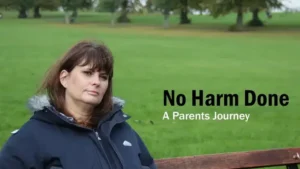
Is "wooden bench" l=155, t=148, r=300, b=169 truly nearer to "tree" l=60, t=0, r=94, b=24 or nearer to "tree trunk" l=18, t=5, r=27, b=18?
"tree" l=60, t=0, r=94, b=24

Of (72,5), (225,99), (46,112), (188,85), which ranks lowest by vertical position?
(72,5)

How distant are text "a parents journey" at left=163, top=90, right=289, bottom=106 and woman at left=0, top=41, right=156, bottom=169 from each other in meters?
8.86

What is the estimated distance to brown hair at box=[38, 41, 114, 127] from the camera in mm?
3412

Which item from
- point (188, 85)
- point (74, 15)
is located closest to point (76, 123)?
point (188, 85)

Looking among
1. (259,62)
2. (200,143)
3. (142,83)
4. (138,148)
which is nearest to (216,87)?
(142,83)

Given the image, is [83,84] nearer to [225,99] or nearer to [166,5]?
[225,99]

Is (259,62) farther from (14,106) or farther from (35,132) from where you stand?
(35,132)

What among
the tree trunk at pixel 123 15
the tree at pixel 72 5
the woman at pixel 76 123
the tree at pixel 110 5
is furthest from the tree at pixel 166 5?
the woman at pixel 76 123

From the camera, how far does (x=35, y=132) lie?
327 cm

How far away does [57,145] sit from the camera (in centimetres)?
329

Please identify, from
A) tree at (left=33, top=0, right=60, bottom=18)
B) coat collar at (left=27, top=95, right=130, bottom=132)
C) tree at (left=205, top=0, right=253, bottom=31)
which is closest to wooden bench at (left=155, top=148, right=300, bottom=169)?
coat collar at (left=27, top=95, right=130, bottom=132)

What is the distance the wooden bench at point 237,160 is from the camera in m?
4.28

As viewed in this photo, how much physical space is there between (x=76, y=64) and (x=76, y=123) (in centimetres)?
31

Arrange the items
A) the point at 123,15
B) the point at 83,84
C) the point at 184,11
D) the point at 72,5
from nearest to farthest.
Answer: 1. the point at 83,84
2. the point at 184,11
3. the point at 72,5
4. the point at 123,15
